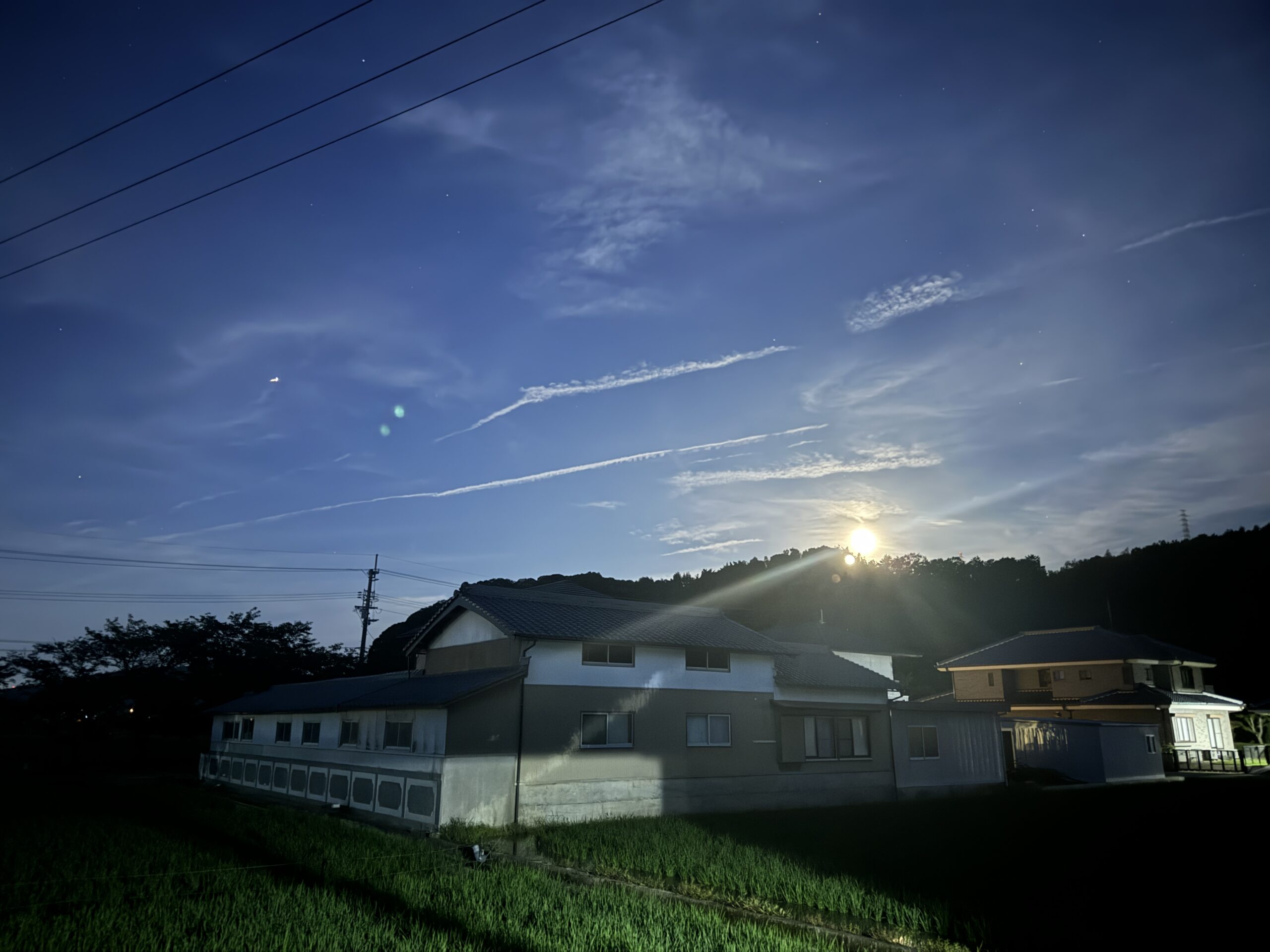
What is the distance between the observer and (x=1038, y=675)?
46.8m

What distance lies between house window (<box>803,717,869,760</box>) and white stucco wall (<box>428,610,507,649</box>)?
425 inches

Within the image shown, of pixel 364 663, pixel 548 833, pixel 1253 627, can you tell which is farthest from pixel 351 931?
pixel 1253 627

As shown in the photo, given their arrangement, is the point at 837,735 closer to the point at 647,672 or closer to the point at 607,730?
the point at 647,672

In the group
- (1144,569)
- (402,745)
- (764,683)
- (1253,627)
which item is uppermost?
(1144,569)

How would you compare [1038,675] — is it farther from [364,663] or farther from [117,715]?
[117,715]

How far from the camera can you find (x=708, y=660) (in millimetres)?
25234

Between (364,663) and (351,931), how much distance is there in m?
51.8

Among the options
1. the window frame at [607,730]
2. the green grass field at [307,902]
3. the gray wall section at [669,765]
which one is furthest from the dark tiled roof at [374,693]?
the green grass field at [307,902]

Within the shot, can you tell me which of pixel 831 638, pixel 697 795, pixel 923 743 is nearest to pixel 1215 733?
pixel 831 638

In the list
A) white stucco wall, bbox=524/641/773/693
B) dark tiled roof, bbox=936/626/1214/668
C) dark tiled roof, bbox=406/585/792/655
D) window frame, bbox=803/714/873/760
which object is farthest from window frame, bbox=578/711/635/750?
dark tiled roof, bbox=936/626/1214/668

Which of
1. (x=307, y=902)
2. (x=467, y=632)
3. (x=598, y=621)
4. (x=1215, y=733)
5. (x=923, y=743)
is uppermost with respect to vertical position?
(x=598, y=621)

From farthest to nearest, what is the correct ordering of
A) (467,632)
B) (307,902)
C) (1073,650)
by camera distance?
(1073,650) → (467,632) → (307,902)

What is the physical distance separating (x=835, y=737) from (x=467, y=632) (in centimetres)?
1276

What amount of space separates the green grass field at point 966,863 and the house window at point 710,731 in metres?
2.23
